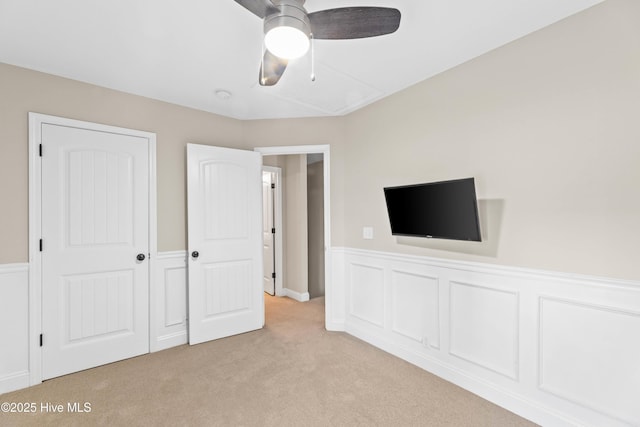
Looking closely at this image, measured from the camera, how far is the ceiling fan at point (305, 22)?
131 centimetres

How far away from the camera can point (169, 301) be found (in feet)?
10.2

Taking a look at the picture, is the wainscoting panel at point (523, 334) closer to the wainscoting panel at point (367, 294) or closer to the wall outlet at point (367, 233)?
the wainscoting panel at point (367, 294)

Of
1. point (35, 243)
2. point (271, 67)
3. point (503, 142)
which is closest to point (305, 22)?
point (271, 67)

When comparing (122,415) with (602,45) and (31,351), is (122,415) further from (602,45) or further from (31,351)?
(602,45)

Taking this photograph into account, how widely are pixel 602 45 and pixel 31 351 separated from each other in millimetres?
4344

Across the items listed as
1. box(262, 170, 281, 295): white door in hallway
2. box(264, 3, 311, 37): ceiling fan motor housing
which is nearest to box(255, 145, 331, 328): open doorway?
box(262, 170, 281, 295): white door in hallway

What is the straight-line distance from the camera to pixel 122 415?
6.61 feet

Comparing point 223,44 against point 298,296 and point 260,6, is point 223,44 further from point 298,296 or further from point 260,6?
point 298,296

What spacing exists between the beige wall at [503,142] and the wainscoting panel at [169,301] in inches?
6.6

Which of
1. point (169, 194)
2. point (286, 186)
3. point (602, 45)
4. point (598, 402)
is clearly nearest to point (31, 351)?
point (169, 194)

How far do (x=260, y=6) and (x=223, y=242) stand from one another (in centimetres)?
248

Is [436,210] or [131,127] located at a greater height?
Answer: [131,127]

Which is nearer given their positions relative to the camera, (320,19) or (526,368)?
(320,19)

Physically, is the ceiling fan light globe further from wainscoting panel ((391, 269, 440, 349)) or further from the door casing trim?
the door casing trim
